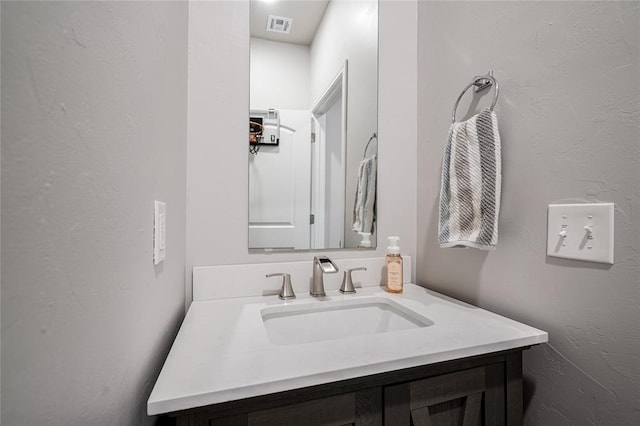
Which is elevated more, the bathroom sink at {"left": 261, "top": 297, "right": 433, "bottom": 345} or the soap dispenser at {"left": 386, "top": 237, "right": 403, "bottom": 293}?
the soap dispenser at {"left": 386, "top": 237, "right": 403, "bottom": 293}

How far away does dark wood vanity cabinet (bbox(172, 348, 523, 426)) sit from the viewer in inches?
19.3

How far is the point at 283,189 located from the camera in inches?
40.8

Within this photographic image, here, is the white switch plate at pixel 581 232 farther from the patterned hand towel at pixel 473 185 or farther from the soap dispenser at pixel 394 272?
the soap dispenser at pixel 394 272

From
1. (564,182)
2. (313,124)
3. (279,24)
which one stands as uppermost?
(279,24)

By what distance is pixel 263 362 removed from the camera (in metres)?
0.53

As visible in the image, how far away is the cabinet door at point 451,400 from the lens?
0.57 metres

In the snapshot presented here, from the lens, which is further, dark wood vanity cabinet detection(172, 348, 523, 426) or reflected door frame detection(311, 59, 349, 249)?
reflected door frame detection(311, 59, 349, 249)

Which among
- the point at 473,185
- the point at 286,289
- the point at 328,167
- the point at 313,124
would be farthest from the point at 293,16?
the point at 286,289

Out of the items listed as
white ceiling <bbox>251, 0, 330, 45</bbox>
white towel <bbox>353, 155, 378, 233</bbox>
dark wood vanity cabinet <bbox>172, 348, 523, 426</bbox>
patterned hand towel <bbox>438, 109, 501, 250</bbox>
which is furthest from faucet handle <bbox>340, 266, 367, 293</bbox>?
white ceiling <bbox>251, 0, 330, 45</bbox>

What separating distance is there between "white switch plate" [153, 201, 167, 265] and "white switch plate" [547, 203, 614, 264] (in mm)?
893

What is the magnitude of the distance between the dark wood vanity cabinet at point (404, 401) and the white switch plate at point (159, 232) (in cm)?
28

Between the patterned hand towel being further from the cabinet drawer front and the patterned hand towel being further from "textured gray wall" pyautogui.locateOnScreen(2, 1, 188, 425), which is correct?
"textured gray wall" pyautogui.locateOnScreen(2, 1, 188, 425)

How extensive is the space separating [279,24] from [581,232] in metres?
1.09

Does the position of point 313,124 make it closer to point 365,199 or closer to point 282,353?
point 365,199
